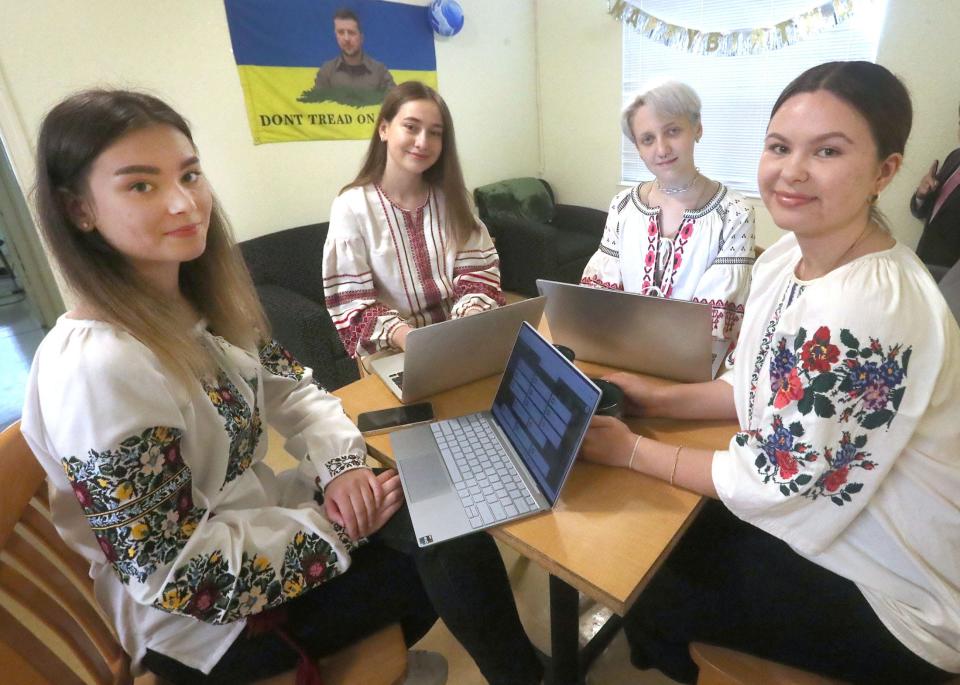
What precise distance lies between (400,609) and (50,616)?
0.51 metres

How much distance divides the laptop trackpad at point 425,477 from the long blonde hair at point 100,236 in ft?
1.24

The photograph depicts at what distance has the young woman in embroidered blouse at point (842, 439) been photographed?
648 mm

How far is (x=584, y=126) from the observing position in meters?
4.09

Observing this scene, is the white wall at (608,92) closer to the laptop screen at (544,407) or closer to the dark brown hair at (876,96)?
the dark brown hair at (876,96)

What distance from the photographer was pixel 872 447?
66 cm

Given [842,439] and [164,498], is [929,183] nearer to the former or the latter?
[842,439]

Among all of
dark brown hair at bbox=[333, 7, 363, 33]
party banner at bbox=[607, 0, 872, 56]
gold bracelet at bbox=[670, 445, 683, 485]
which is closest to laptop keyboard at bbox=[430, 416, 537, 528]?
gold bracelet at bbox=[670, 445, 683, 485]

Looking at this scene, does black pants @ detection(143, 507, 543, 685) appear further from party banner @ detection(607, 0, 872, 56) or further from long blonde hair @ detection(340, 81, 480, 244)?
party banner @ detection(607, 0, 872, 56)

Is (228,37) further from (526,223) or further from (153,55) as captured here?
(526,223)

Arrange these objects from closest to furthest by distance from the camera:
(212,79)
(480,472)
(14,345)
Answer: (480,472)
(212,79)
(14,345)

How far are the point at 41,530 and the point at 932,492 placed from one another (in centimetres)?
127

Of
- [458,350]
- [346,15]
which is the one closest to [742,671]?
[458,350]

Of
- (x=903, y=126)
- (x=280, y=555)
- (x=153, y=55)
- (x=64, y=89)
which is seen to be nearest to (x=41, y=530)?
(x=280, y=555)

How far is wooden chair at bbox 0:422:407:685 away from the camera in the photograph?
25.1 inches
